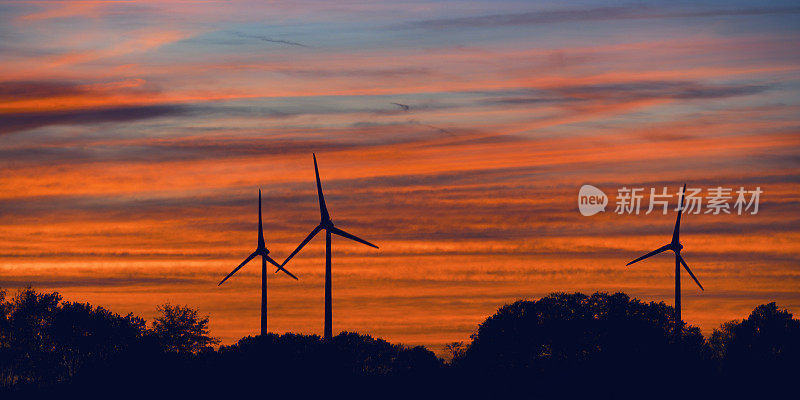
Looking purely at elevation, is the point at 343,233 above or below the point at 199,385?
above

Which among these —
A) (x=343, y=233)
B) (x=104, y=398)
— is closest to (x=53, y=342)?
(x=104, y=398)

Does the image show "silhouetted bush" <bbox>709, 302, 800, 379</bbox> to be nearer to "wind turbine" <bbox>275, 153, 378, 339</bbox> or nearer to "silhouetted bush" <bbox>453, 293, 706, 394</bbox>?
"silhouetted bush" <bbox>453, 293, 706, 394</bbox>

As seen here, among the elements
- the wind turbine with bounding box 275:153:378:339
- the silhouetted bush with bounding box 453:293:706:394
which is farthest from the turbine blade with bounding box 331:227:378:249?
the silhouetted bush with bounding box 453:293:706:394

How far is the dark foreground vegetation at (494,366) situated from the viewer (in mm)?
106750

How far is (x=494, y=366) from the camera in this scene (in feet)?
368

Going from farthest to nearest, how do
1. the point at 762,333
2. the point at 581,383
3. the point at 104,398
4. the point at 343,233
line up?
the point at 762,333
the point at 581,383
the point at 104,398
the point at 343,233

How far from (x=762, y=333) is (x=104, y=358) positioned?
90.6 m

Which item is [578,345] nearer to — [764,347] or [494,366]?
[494,366]

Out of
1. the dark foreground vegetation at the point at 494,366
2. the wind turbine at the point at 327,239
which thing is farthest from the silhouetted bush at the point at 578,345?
the wind turbine at the point at 327,239

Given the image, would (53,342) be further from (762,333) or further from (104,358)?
(762,333)

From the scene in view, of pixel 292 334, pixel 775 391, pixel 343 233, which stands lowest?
pixel 775 391

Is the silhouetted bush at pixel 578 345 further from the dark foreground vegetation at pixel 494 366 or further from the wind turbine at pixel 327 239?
the wind turbine at pixel 327 239

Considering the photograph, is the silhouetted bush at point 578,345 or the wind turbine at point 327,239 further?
the silhouetted bush at point 578,345

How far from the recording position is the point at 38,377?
433 feet
